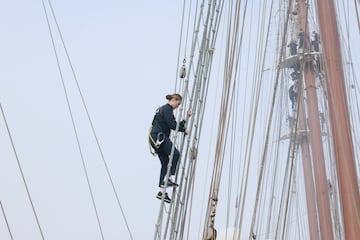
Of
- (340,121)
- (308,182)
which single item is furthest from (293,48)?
(340,121)

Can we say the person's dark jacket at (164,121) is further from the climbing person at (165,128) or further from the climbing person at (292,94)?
the climbing person at (292,94)

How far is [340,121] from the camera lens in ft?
18.8

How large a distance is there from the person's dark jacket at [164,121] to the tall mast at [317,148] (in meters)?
3.62

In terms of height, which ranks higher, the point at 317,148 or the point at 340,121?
the point at 317,148

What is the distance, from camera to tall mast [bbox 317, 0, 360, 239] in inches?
199

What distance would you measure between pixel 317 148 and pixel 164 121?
6441 millimetres

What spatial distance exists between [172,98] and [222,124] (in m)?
1.19

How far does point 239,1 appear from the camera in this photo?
684cm

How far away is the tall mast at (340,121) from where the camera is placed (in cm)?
506

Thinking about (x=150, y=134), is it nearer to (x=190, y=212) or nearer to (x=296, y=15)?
(x=190, y=212)

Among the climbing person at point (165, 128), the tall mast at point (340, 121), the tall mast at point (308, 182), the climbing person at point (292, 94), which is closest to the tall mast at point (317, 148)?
the tall mast at point (308, 182)

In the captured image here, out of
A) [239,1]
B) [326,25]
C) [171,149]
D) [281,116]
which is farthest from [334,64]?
[281,116]

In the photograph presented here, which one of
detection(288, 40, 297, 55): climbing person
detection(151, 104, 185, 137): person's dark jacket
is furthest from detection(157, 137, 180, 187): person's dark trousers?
detection(288, 40, 297, 55): climbing person

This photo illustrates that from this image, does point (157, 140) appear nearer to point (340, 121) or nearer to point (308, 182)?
point (340, 121)
